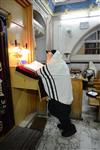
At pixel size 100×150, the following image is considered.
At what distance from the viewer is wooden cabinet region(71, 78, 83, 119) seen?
3.18 meters

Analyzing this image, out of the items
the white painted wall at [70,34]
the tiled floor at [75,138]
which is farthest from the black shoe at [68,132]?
the white painted wall at [70,34]

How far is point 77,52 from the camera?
19.6 ft

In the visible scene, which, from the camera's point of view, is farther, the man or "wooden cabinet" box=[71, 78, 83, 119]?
"wooden cabinet" box=[71, 78, 83, 119]

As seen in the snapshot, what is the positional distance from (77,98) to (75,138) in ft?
3.05

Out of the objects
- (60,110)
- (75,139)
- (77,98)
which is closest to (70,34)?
(77,98)

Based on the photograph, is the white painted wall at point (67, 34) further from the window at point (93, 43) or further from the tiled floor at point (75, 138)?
the tiled floor at point (75, 138)

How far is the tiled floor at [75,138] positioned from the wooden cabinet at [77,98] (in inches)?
8.5

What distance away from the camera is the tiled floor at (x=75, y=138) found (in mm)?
2275

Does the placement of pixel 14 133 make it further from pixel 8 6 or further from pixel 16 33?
pixel 8 6

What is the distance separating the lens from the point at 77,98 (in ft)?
10.6

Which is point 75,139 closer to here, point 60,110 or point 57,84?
point 60,110

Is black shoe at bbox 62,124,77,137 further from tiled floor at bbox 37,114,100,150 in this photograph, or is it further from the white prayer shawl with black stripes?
the white prayer shawl with black stripes

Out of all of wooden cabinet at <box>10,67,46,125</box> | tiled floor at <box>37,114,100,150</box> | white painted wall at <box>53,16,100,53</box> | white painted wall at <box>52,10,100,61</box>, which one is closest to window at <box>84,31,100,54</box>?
white painted wall at <box>52,10,100,61</box>

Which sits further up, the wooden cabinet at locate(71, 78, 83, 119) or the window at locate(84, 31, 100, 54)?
the window at locate(84, 31, 100, 54)
